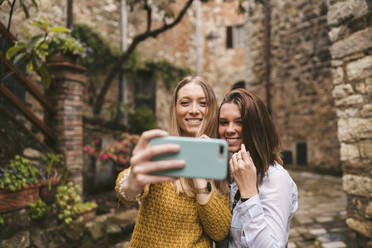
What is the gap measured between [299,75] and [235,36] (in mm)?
4477

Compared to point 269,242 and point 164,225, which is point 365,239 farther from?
point 164,225

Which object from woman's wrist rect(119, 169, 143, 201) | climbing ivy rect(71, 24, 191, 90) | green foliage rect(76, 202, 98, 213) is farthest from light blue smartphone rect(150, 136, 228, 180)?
climbing ivy rect(71, 24, 191, 90)

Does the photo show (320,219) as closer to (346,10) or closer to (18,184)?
(346,10)

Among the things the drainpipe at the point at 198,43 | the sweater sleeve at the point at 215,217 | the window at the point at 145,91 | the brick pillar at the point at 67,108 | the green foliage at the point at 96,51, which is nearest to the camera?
the sweater sleeve at the point at 215,217

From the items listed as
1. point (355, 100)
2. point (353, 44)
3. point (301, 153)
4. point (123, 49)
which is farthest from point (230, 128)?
point (301, 153)

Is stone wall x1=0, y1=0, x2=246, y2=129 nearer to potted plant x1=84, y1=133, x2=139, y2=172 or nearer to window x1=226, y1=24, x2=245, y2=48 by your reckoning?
window x1=226, y1=24, x2=245, y2=48

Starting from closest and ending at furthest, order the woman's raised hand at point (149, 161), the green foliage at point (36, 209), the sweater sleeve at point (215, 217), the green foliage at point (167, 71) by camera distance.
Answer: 1. the woman's raised hand at point (149, 161)
2. the sweater sleeve at point (215, 217)
3. the green foliage at point (36, 209)
4. the green foliage at point (167, 71)

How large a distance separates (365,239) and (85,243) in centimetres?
330

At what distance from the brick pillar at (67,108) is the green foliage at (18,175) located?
660 mm

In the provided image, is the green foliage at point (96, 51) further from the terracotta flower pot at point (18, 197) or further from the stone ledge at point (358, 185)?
the stone ledge at point (358, 185)

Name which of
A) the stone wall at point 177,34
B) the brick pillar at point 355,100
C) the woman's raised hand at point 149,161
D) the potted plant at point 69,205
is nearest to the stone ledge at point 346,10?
the brick pillar at point 355,100

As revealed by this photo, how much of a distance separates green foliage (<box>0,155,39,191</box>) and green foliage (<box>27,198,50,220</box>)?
0.87ft

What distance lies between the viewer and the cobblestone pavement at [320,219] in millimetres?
3311

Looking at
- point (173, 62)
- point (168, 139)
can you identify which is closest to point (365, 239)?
point (168, 139)
